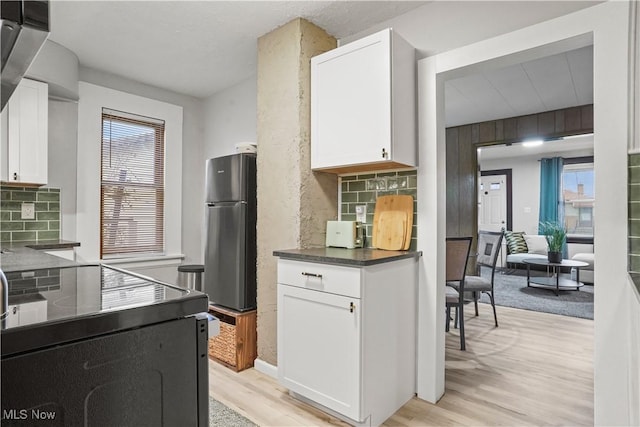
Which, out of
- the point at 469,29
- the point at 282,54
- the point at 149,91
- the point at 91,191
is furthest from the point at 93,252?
the point at 469,29

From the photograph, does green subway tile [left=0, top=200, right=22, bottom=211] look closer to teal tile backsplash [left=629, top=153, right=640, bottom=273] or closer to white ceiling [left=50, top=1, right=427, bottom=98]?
white ceiling [left=50, top=1, right=427, bottom=98]

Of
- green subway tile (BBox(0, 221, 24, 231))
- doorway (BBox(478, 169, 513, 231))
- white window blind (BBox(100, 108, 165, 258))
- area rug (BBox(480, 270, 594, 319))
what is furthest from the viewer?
doorway (BBox(478, 169, 513, 231))

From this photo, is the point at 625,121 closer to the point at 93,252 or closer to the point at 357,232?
the point at 357,232

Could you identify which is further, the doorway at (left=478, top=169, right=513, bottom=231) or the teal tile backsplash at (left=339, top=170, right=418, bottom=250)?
the doorway at (left=478, top=169, right=513, bottom=231)

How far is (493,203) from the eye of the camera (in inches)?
339

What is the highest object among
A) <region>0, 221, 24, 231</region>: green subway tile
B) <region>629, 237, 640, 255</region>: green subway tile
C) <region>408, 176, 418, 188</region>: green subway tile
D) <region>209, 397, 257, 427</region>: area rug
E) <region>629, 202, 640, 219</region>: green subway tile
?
<region>408, 176, 418, 188</region>: green subway tile

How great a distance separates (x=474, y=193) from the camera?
17.3ft

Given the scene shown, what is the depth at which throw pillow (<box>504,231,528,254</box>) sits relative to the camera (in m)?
7.34

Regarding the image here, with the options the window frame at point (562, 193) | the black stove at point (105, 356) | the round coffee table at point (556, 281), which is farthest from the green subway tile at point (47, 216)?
the window frame at point (562, 193)

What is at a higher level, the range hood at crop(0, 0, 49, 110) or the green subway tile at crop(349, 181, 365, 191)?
the range hood at crop(0, 0, 49, 110)

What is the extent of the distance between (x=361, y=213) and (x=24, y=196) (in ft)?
9.62

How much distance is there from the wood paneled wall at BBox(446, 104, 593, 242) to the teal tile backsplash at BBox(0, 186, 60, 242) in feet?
16.3

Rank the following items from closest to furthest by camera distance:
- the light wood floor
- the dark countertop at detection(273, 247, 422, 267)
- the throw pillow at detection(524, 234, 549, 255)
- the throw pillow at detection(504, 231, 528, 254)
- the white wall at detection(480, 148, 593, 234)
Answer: the dark countertop at detection(273, 247, 422, 267)
the light wood floor
the throw pillow at detection(524, 234, 549, 255)
the throw pillow at detection(504, 231, 528, 254)
the white wall at detection(480, 148, 593, 234)

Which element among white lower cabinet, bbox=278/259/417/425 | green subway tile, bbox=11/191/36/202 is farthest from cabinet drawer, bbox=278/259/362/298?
green subway tile, bbox=11/191/36/202
